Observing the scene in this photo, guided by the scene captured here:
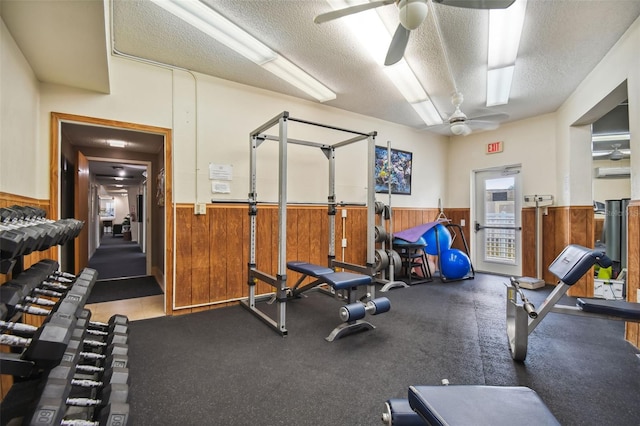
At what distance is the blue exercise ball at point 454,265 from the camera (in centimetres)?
466

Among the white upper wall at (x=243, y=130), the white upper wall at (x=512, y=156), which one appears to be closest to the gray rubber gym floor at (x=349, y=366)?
the white upper wall at (x=243, y=130)

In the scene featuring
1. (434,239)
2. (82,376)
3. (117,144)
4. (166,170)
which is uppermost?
(117,144)

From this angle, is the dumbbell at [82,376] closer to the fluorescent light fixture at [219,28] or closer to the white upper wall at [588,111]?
the fluorescent light fixture at [219,28]

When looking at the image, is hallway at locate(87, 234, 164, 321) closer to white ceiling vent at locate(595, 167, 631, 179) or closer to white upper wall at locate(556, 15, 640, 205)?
white upper wall at locate(556, 15, 640, 205)

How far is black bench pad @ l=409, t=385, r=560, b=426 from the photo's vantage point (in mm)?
859

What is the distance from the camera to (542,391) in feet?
5.95

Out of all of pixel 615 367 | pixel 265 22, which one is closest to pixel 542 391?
pixel 615 367

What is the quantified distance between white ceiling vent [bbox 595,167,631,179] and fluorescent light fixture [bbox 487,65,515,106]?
522 cm

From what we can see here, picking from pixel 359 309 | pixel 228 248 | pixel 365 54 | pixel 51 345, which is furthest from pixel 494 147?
pixel 51 345

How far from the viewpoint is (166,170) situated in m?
3.14

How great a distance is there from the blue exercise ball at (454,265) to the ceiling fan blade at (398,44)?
3.35m

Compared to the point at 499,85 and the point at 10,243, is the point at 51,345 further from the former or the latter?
the point at 499,85

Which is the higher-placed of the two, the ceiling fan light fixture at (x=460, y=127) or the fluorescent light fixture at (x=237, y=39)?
the fluorescent light fixture at (x=237, y=39)

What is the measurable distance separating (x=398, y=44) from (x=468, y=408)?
7.72ft
